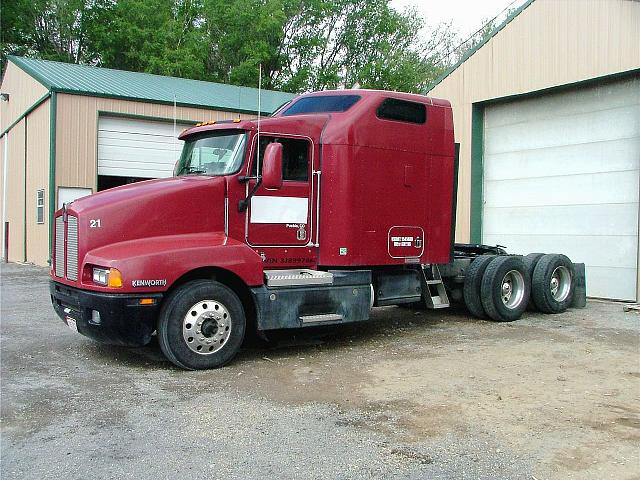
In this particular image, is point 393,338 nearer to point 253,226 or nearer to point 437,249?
point 437,249

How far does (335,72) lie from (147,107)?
84.3 ft

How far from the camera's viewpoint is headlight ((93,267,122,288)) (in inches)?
256

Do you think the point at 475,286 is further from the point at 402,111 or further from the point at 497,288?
the point at 402,111

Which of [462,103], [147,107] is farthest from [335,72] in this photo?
[462,103]

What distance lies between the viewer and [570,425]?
5.25 m

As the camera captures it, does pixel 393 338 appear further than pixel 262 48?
No

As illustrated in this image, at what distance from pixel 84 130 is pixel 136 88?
280cm

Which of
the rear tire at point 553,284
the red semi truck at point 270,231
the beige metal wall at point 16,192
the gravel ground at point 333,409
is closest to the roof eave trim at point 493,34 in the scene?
the rear tire at point 553,284

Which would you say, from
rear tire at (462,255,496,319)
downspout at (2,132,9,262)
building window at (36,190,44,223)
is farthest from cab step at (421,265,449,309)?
downspout at (2,132,9,262)

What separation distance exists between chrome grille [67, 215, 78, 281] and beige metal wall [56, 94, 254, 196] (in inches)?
505

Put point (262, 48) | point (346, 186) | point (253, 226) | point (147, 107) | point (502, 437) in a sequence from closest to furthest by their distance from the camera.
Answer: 1. point (502, 437)
2. point (253, 226)
3. point (346, 186)
4. point (147, 107)
5. point (262, 48)

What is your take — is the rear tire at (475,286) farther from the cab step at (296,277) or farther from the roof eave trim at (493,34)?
the roof eave trim at (493,34)

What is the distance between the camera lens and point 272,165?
7289 millimetres

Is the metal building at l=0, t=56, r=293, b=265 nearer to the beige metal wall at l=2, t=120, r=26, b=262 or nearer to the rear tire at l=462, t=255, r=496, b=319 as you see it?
the beige metal wall at l=2, t=120, r=26, b=262
